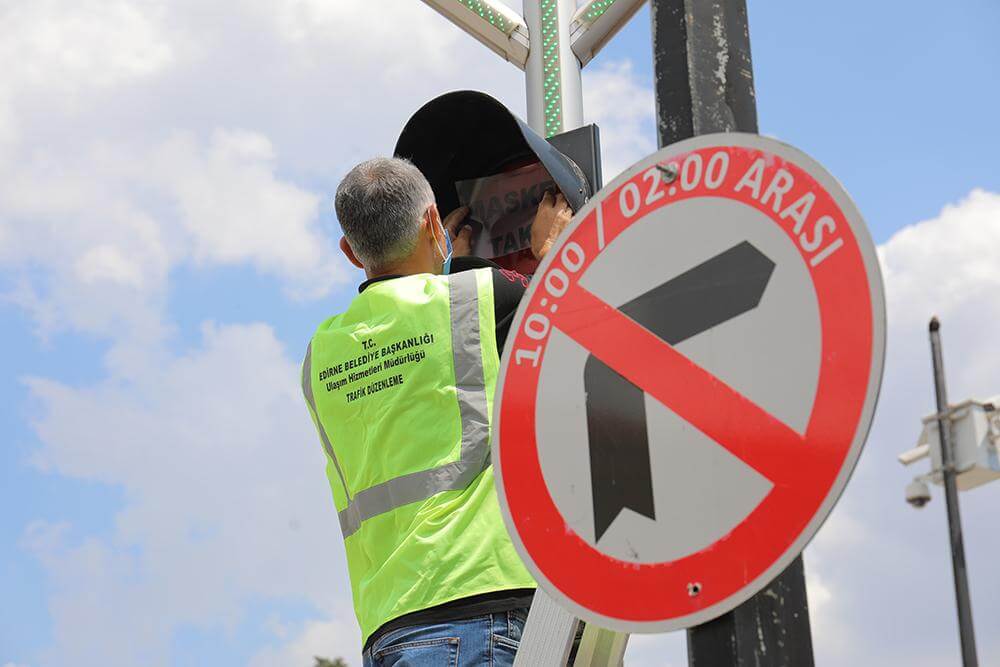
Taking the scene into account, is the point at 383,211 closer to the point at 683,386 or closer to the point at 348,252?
the point at 348,252

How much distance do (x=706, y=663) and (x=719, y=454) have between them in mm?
320

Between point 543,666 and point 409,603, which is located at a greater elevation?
point 409,603

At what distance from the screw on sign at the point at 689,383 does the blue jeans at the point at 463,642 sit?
24.1 inches

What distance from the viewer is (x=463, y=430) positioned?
3.14 m

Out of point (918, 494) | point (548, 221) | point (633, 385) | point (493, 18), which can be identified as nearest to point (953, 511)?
point (918, 494)

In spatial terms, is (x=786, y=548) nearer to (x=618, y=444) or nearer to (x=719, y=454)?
(x=719, y=454)

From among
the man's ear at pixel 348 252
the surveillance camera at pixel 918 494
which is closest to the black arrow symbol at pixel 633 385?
the man's ear at pixel 348 252

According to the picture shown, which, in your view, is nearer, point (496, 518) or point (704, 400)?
point (704, 400)

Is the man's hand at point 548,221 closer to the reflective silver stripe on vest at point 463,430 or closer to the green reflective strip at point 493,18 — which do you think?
the reflective silver stripe on vest at point 463,430

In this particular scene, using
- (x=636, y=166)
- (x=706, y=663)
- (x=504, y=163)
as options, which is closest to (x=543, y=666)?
(x=706, y=663)

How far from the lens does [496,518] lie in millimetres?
3094

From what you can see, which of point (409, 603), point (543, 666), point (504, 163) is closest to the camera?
point (543, 666)

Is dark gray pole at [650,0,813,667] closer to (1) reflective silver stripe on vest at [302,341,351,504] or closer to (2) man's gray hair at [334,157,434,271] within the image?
(2) man's gray hair at [334,157,434,271]

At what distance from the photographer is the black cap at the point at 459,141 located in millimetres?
4352
